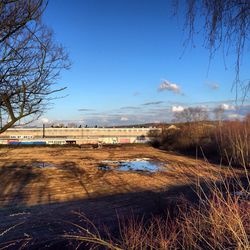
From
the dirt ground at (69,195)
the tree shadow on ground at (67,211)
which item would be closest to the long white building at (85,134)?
the dirt ground at (69,195)

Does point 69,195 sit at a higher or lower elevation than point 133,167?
higher

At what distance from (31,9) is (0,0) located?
462 millimetres

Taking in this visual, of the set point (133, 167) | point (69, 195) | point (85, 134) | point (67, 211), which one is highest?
point (85, 134)

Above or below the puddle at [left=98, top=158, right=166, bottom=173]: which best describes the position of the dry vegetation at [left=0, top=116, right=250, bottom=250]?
above

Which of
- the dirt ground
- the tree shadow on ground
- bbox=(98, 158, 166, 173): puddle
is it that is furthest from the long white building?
the tree shadow on ground

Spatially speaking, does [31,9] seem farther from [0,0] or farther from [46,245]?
[46,245]

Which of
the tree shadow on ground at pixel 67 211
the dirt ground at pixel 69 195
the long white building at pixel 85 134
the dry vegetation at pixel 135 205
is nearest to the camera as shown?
the dry vegetation at pixel 135 205

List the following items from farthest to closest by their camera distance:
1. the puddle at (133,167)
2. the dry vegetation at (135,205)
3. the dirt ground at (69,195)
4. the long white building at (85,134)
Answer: the long white building at (85,134), the puddle at (133,167), the dirt ground at (69,195), the dry vegetation at (135,205)

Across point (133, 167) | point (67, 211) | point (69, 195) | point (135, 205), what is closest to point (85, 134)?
point (133, 167)

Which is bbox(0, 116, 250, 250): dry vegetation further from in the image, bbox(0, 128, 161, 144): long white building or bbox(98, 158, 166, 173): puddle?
bbox(0, 128, 161, 144): long white building

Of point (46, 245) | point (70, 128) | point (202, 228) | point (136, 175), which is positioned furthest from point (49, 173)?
point (70, 128)

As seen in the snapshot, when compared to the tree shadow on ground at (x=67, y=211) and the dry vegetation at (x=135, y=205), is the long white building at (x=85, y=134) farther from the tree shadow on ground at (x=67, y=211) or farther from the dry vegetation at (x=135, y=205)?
the tree shadow on ground at (x=67, y=211)

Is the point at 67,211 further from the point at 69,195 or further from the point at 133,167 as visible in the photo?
the point at 133,167

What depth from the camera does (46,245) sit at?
9.27 metres
